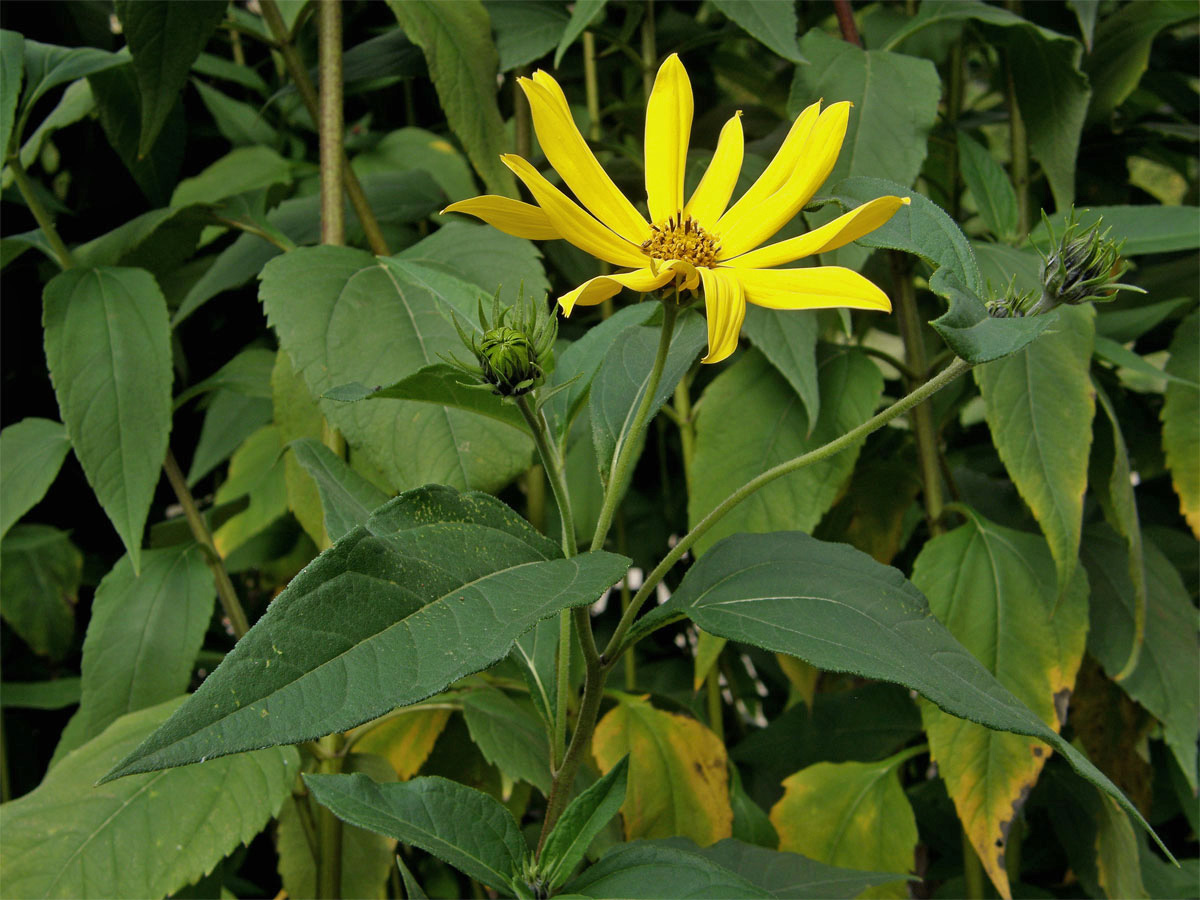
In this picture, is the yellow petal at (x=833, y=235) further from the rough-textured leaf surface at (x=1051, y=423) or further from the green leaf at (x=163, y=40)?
the green leaf at (x=163, y=40)

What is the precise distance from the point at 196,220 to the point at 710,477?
1.10 feet

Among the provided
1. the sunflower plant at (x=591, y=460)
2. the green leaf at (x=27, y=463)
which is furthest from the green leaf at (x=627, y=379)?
the green leaf at (x=27, y=463)

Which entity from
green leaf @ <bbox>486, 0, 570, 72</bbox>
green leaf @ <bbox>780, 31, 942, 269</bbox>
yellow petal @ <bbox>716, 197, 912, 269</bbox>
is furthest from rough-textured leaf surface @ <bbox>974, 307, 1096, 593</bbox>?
green leaf @ <bbox>486, 0, 570, 72</bbox>

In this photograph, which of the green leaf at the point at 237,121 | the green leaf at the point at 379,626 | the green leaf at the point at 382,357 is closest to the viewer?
the green leaf at the point at 379,626

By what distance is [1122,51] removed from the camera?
0.66m

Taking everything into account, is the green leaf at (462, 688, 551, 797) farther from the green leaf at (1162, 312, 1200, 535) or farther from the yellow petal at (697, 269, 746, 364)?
the green leaf at (1162, 312, 1200, 535)

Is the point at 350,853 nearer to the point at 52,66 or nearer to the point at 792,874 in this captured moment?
the point at 792,874

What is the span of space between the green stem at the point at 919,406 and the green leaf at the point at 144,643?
0.42 m

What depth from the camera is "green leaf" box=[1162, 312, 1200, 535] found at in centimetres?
56

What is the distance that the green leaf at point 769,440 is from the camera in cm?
52

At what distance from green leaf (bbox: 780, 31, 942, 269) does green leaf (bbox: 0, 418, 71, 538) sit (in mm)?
426

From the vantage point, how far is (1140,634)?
527 millimetres

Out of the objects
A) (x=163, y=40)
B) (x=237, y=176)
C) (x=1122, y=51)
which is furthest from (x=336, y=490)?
(x=1122, y=51)

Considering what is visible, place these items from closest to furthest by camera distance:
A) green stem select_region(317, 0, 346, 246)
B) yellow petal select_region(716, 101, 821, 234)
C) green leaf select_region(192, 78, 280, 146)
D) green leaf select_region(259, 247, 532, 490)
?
yellow petal select_region(716, 101, 821, 234)
green leaf select_region(259, 247, 532, 490)
green stem select_region(317, 0, 346, 246)
green leaf select_region(192, 78, 280, 146)
